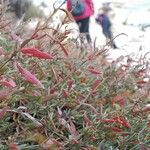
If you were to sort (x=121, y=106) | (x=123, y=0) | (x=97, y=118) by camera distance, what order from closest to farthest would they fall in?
(x=97, y=118) → (x=121, y=106) → (x=123, y=0)

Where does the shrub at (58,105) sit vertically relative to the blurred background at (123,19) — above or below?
above

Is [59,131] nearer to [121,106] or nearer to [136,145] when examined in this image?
[136,145]

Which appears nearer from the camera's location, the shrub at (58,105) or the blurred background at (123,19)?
the shrub at (58,105)

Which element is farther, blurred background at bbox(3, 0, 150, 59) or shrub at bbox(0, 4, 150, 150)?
blurred background at bbox(3, 0, 150, 59)

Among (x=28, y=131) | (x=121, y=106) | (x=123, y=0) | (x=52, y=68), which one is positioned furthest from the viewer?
(x=123, y=0)

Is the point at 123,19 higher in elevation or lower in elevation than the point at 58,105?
lower

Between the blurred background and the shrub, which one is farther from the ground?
the shrub

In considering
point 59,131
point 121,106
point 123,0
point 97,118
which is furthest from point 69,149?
point 123,0

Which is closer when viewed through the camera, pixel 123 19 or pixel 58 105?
pixel 58 105
